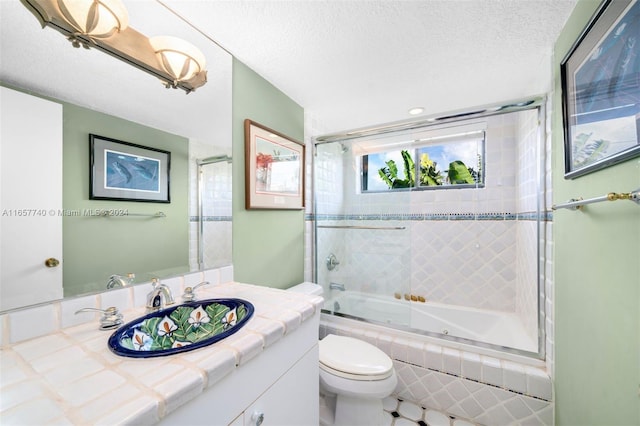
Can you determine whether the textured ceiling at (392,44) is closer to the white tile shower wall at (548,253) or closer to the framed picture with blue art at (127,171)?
the white tile shower wall at (548,253)

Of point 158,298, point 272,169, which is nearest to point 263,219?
point 272,169

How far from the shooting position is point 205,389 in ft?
1.88

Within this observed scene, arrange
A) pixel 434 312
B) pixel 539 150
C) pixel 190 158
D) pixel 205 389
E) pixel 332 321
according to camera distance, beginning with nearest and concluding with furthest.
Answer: pixel 205 389 → pixel 190 158 → pixel 539 150 → pixel 332 321 → pixel 434 312

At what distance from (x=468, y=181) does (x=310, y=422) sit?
231 centimetres

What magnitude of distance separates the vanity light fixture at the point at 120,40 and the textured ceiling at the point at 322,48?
3 cm

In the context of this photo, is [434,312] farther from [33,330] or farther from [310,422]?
[33,330]

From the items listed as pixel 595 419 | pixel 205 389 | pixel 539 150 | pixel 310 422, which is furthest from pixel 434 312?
pixel 205 389

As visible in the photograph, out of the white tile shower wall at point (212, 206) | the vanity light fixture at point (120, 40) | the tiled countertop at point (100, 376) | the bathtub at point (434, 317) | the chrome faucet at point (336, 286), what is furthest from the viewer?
the chrome faucet at point (336, 286)

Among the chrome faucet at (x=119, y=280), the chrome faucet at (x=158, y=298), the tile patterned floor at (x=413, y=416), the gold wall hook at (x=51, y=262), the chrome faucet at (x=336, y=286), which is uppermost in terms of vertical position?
the gold wall hook at (x=51, y=262)

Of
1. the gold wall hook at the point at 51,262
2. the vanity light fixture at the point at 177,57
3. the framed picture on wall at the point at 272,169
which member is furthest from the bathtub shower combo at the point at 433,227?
the gold wall hook at the point at 51,262

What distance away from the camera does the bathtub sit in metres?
1.84

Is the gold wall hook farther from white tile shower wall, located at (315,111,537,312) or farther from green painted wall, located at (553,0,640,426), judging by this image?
green painted wall, located at (553,0,640,426)

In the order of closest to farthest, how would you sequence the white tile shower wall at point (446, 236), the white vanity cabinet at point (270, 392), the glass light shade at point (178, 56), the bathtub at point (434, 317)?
the white vanity cabinet at point (270, 392)
the glass light shade at point (178, 56)
the bathtub at point (434, 317)
the white tile shower wall at point (446, 236)

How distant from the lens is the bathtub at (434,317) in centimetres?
184
